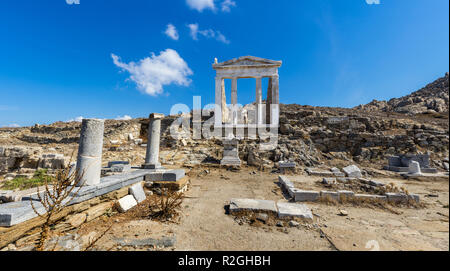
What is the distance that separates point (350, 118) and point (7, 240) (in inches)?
703

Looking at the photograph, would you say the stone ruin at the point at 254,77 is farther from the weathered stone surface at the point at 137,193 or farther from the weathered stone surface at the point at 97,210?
the weathered stone surface at the point at 97,210

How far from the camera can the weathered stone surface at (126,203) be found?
438 cm

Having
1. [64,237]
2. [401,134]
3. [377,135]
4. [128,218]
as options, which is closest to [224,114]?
[377,135]

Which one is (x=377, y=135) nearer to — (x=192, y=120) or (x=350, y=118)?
(x=350, y=118)

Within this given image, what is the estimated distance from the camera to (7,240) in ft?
8.23

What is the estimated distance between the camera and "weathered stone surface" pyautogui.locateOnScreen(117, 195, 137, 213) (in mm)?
4375

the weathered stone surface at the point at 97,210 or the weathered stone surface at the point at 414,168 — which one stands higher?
the weathered stone surface at the point at 414,168

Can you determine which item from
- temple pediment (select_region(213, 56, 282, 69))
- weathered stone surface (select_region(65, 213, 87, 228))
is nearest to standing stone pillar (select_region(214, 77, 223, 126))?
temple pediment (select_region(213, 56, 282, 69))

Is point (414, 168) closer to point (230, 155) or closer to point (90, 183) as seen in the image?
point (230, 155)

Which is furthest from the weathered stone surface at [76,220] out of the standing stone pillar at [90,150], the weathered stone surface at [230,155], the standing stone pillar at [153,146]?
the weathered stone surface at [230,155]

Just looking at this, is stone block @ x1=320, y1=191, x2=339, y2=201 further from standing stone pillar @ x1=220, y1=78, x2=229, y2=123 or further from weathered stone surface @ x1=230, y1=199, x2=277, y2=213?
standing stone pillar @ x1=220, y1=78, x2=229, y2=123

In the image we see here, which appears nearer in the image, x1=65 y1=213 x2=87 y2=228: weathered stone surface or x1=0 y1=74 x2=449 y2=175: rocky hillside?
x1=65 y1=213 x2=87 y2=228: weathered stone surface

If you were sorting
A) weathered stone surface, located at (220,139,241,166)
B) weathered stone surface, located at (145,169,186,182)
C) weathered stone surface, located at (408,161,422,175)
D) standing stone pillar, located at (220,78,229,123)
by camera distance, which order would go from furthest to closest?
standing stone pillar, located at (220,78,229,123) → weathered stone surface, located at (220,139,241,166) → weathered stone surface, located at (408,161,422,175) → weathered stone surface, located at (145,169,186,182)
